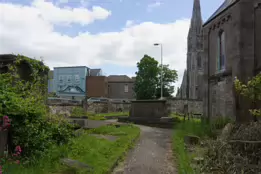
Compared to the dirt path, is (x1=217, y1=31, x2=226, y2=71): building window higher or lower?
higher

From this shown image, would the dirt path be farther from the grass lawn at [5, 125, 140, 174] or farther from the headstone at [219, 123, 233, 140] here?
the headstone at [219, 123, 233, 140]

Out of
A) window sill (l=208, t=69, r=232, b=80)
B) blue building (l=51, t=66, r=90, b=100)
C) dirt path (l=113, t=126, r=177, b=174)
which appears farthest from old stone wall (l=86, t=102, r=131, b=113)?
dirt path (l=113, t=126, r=177, b=174)

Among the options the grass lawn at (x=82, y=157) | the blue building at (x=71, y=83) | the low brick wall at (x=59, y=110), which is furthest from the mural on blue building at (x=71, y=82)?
the grass lawn at (x=82, y=157)

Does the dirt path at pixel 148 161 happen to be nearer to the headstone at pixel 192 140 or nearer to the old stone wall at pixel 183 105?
the headstone at pixel 192 140

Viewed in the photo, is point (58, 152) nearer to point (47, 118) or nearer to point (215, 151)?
point (47, 118)

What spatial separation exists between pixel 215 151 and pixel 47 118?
4783mm

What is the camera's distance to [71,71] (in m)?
62.4

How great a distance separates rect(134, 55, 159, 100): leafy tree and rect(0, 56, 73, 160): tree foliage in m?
48.9

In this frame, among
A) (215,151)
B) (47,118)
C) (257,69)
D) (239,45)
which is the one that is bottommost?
(215,151)

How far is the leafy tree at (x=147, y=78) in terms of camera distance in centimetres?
5694

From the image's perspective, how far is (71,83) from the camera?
2438 inches

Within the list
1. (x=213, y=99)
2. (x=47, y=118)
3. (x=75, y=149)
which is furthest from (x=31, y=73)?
(x=213, y=99)

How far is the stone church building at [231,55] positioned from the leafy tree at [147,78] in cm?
3922

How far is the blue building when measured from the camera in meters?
61.4
